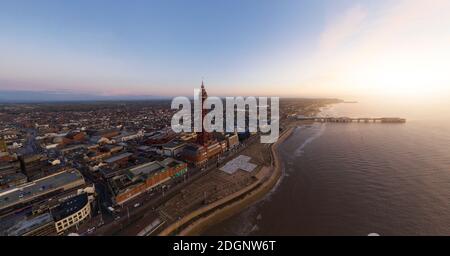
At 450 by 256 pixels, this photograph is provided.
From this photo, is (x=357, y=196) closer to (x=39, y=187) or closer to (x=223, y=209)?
(x=223, y=209)

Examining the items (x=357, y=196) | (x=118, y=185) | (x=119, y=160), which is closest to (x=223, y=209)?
(x=118, y=185)

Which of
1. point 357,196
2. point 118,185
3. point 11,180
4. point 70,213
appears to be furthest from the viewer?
point 11,180

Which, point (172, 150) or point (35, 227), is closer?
point (35, 227)

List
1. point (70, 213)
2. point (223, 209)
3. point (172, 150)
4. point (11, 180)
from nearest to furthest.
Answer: point (70, 213) < point (223, 209) < point (11, 180) < point (172, 150)

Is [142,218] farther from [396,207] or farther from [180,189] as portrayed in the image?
[396,207]

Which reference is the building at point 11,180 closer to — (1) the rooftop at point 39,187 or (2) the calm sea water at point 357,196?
(1) the rooftop at point 39,187

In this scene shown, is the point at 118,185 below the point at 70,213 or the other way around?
the other way around

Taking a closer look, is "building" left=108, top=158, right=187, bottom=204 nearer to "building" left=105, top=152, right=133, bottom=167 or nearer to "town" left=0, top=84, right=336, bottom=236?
"town" left=0, top=84, right=336, bottom=236
